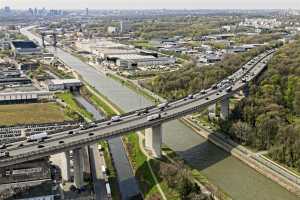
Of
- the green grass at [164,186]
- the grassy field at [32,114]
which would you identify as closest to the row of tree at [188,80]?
the grassy field at [32,114]

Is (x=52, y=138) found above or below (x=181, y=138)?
above

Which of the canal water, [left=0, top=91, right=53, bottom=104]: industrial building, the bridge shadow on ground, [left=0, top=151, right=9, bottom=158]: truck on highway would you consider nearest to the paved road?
the canal water

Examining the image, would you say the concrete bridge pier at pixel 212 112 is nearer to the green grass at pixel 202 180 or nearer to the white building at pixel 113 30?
the green grass at pixel 202 180

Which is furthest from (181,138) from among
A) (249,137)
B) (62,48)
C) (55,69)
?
(62,48)

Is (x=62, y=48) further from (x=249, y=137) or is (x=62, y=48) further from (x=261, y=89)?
(x=249, y=137)

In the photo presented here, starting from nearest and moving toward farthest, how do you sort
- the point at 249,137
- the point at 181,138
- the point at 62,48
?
1. the point at 249,137
2. the point at 181,138
3. the point at 62,48

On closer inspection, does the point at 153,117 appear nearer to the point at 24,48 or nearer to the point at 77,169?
the point at 77,169

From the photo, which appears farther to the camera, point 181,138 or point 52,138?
point 181,138
